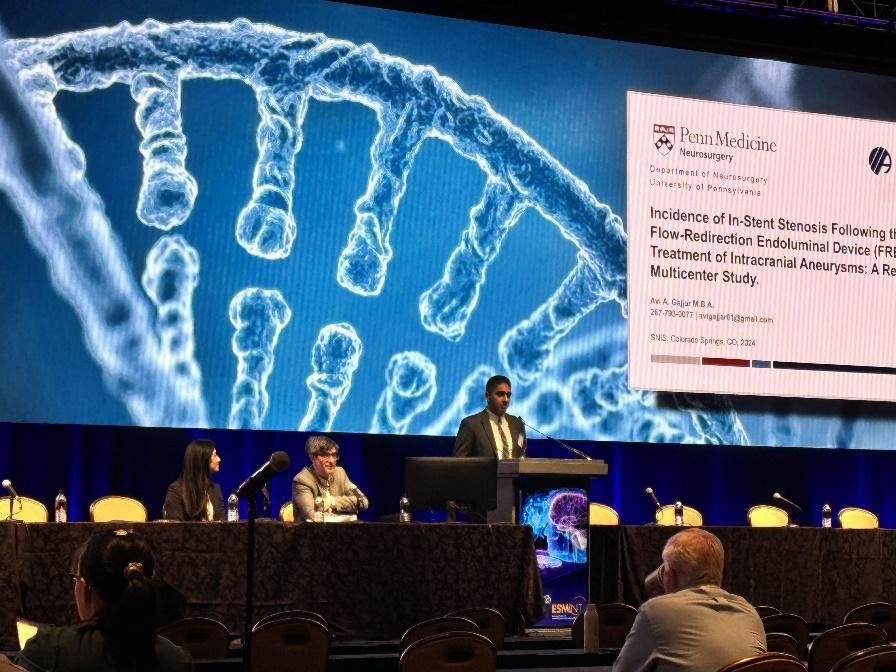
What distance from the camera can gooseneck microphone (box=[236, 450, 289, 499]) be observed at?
3.13 metres

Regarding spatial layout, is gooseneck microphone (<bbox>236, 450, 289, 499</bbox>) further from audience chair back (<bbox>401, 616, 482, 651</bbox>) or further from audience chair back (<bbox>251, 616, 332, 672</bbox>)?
audience chair back (<bbox>401, 616, 482, 651</bbox>)

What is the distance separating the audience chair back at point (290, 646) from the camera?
12.2ft

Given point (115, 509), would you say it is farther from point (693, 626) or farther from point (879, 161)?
point (879, 161)

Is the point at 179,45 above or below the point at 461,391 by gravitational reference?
above

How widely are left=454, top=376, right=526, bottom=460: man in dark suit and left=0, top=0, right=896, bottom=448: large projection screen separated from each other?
4.78ft

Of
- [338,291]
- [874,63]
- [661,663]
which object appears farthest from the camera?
[874,63]

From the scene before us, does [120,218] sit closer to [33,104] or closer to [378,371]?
[33,104]

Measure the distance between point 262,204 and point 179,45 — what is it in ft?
3.70

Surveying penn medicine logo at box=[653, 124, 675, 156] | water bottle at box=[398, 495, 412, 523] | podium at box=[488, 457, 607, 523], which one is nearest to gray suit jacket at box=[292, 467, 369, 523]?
water bottle at box=[398, 495, 412, 523]

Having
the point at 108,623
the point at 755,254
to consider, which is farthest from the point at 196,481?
the point at 755,254

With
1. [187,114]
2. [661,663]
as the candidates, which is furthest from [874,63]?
[661,663]

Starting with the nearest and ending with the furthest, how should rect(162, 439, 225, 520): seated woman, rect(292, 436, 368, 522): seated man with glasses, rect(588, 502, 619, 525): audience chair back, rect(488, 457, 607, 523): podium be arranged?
rect(488, 457, 607, 523): podium < rect(162, 439, 225, 520): seated woman < rect(292, 436, 368, 522): seated man with glasses < rect(588, 502, 619, 525): audience chair back

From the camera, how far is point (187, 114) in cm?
779

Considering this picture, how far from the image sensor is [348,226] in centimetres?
804
